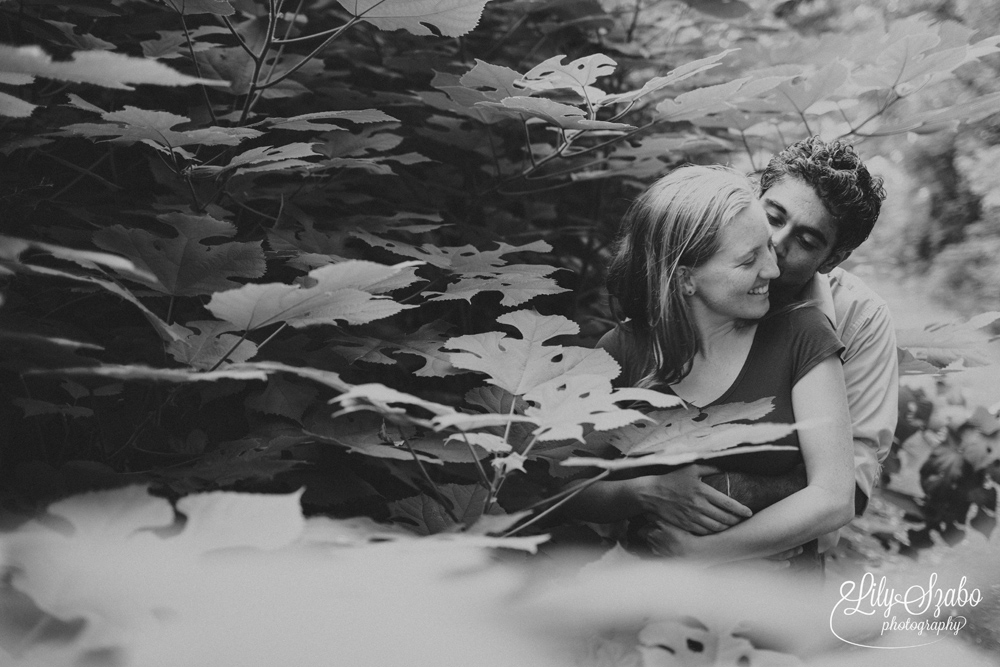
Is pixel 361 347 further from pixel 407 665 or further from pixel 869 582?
pixel 869 582

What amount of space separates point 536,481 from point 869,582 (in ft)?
1.94

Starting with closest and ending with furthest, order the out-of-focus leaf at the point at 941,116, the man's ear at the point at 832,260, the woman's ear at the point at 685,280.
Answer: the woman's ear at the point at 685,280 → the out-of-focus leaf at the point at 941,116 → the man's ear at the point at 832,260

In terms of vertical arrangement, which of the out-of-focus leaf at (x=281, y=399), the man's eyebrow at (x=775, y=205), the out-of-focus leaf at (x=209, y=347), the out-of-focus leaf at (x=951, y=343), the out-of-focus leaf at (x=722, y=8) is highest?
the out-of-focus leaf at (x=722, y=8)

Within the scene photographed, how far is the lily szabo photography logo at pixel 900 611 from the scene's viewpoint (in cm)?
103

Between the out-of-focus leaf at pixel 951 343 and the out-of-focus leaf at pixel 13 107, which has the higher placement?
the out-of-focus leaf at pixel 13 107

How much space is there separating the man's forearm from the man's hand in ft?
0.09

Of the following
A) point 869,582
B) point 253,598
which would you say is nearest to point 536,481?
point 869,582

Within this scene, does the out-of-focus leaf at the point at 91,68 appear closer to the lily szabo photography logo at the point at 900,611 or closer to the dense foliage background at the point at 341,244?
the dense foliage background at the point at 341,244

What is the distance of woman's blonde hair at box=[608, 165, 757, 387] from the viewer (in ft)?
4.22

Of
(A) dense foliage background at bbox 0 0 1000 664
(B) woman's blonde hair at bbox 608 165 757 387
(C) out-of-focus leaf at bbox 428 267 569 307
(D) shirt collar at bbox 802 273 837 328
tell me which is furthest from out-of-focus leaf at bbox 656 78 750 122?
(D) shirt collar at bbox 802 273 837 328

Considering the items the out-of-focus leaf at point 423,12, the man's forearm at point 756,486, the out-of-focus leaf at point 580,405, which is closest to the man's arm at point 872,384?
the man's forearm at point 756,486

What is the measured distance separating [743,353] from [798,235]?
36 centimetres

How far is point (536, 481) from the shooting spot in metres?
1.45

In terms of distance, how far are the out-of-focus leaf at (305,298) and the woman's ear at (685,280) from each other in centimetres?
65
